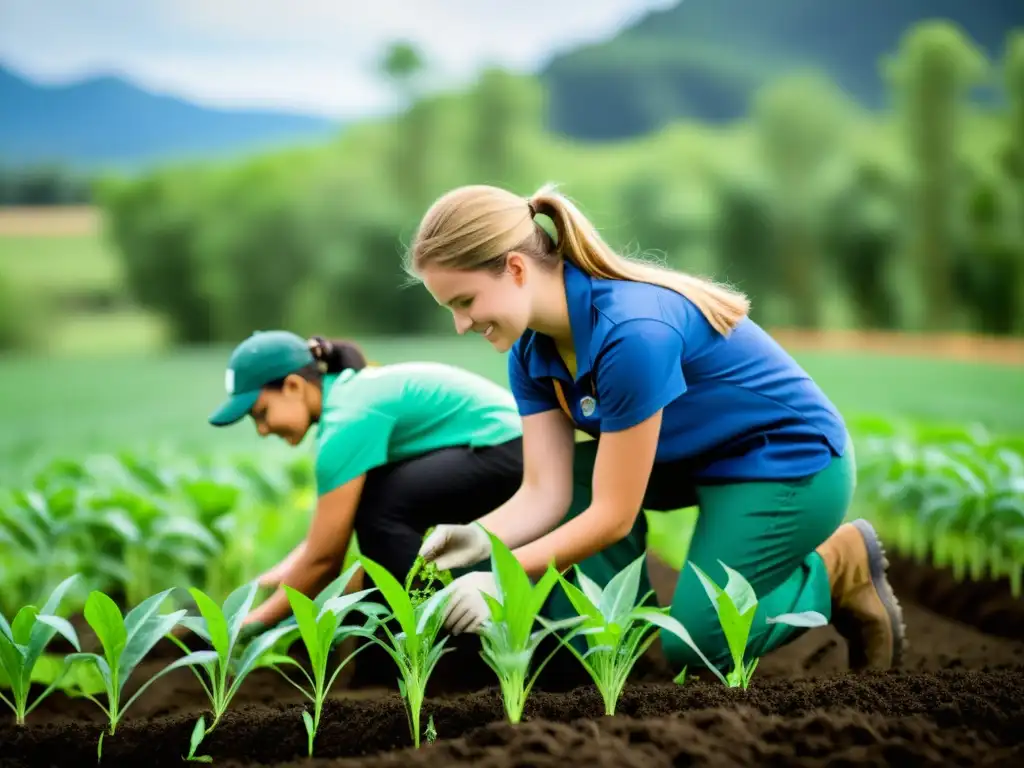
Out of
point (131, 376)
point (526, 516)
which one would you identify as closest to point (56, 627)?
point (526, 516)

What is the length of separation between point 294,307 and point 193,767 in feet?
34.9

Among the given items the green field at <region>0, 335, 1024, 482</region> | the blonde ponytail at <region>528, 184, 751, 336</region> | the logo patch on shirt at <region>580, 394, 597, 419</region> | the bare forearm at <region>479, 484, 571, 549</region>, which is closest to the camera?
the blonde ponytail at <region>528, 184, 751, 336</region>

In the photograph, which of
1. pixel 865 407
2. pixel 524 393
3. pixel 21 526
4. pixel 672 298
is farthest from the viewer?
pixel 865 407

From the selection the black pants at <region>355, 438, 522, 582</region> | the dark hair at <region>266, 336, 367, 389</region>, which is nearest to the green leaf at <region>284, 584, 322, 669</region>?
the black pants at <region>355, 438, 522, 582</region>

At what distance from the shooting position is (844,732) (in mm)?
1547

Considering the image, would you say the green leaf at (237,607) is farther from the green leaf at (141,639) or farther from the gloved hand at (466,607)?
the gloved hand at (466,607)

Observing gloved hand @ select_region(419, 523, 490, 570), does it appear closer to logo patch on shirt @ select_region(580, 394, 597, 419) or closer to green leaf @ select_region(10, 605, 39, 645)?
Result: logo patch on shirt @ select_region(580, 394, 597, 419)

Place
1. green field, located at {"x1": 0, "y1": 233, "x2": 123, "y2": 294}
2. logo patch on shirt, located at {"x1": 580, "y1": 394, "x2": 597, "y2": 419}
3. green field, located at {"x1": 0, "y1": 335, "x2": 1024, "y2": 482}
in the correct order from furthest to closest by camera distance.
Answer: green field, located at {"x1": 0, "y1": 233, "x2": 123, "y2": 294} < green field, located at {"x1": 0, "y1": 335, "x2": 1024, "y2": 482} < logo patch on shirt, located at {"x1": 580, "y1": 394, "x2": 597, "y2": 419}

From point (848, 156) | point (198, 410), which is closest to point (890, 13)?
point (848, 156)

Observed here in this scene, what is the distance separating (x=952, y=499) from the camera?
10.1 ft

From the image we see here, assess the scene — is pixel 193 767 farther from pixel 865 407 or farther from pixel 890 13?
pixel 890 13

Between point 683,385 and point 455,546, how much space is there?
20.8 inches

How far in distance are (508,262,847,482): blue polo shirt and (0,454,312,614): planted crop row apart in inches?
49.3

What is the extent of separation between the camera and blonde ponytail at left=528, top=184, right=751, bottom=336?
1.95m
